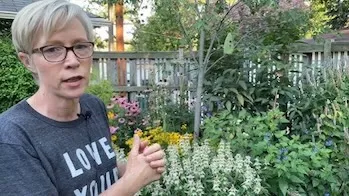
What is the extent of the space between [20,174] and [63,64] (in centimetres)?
32

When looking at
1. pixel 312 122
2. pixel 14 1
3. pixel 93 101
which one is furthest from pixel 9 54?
pixel 93 101

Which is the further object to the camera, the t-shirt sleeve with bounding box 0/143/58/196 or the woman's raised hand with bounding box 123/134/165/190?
the woman's raised hand with bounding box 123/134/165/190

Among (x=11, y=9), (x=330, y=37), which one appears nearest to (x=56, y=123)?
(x=330, y=37)

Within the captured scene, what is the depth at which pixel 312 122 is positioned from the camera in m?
3.50

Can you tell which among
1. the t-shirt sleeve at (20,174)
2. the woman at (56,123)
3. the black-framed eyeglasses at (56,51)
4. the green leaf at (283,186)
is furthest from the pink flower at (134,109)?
the t-shirt sleeve at (20,174)

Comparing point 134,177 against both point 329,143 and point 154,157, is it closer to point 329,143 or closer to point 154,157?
point 154,157

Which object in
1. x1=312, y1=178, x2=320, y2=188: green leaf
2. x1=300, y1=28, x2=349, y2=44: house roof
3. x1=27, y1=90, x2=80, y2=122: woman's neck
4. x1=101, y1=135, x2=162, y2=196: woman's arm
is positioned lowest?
x1=312, y1=178, x2=320, y2=188: green leaf

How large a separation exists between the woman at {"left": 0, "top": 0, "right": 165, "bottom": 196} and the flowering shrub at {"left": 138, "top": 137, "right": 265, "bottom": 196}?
1.15 meters

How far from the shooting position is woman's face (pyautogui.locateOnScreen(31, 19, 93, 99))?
114 cm

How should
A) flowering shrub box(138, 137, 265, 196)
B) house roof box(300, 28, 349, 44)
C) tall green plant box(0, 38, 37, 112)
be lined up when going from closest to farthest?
flowering shrub box(138, 137, 265, 196) < house roof box(300, 28, 349, 44) < tall green plant box(0, 38, 37, 112)

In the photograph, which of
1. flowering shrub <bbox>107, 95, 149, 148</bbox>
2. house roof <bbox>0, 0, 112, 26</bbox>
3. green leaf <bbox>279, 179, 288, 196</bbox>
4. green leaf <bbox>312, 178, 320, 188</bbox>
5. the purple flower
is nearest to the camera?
green leaf <bbox>279, 179, 288, 196</bbox>

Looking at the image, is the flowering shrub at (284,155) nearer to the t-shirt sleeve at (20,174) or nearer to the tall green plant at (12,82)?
the t-shirt sleeve at (20,174)

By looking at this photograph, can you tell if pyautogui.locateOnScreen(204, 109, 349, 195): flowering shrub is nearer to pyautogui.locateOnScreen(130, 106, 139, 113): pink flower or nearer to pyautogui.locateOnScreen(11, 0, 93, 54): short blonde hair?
pyautogui.locateOnScreen(130, 106, 139, 113): pink flower

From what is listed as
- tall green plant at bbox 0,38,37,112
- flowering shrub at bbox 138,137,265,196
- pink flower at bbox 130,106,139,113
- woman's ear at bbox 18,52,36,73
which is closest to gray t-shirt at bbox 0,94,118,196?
woman's ear at bbox 18,52,36,73
